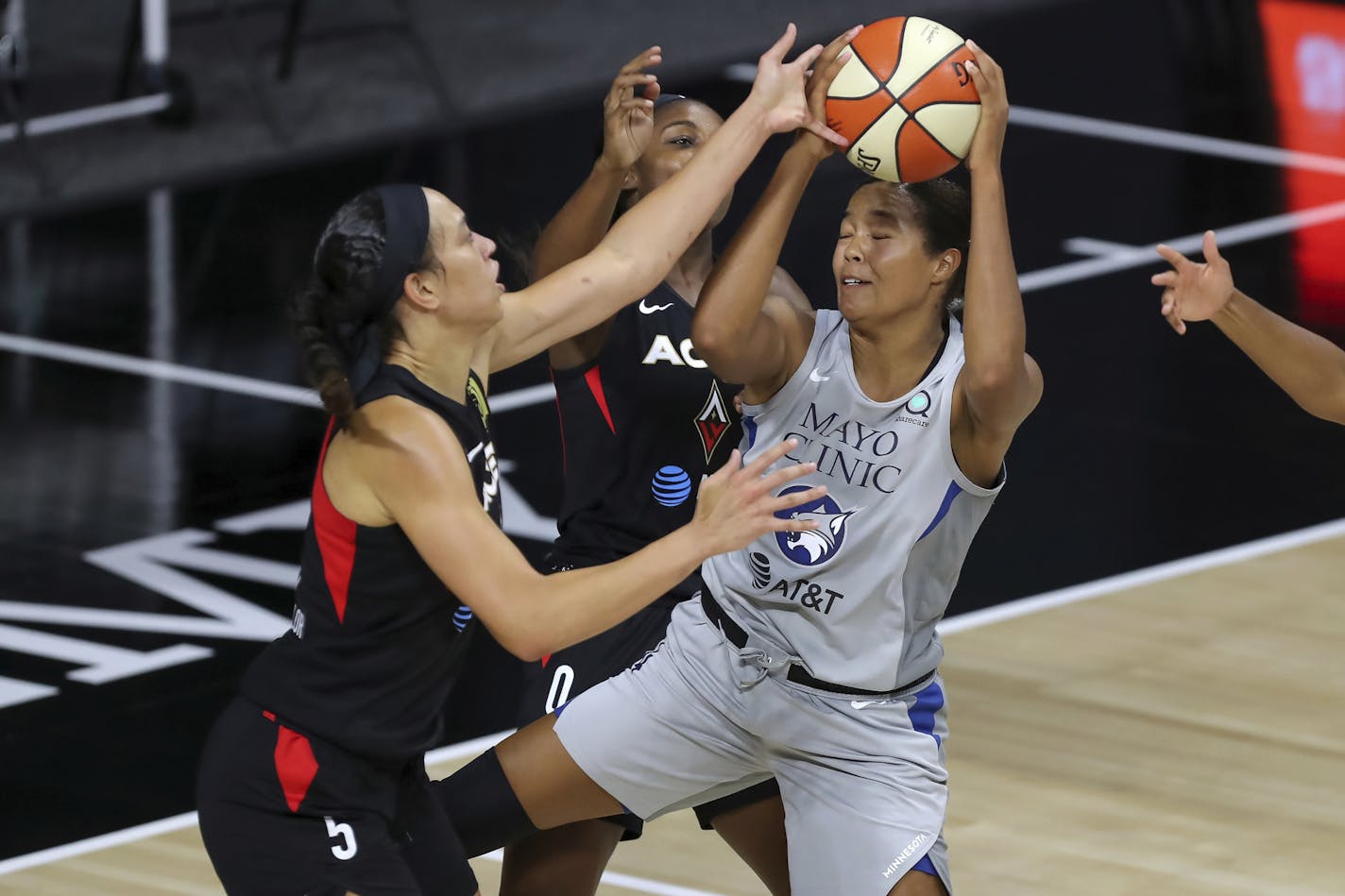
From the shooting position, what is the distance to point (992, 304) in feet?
17.1

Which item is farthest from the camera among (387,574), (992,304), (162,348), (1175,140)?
(1175,140)

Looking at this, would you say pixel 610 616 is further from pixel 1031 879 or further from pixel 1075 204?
pixel 1075 204

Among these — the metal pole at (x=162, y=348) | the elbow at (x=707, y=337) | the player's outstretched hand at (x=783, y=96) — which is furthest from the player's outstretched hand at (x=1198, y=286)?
the metal pole at (x=162, y=348)

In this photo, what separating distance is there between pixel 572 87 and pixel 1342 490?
6.45m

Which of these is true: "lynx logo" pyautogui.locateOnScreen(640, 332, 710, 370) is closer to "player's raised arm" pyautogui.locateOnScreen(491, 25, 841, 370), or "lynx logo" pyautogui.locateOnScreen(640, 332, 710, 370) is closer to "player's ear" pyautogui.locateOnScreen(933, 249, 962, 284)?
"player's raised arm" pyautogui.locateOnScreen(491, 25, 841, 370)

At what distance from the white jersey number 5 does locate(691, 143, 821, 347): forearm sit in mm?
1281

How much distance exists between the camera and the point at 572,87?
14875 mm

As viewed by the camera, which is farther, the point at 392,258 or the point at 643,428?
the point at 643,428

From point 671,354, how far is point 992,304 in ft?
3.82

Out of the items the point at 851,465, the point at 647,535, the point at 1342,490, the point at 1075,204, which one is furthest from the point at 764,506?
the point at 1075,204

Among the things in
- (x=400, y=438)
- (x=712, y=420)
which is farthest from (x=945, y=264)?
(x=400, y=438)

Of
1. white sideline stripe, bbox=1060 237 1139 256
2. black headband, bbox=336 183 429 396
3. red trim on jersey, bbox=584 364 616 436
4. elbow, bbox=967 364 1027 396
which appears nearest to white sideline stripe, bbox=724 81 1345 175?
white sideline stripe, bbox=1060 237 1139 256

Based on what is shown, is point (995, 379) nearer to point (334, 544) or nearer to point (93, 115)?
point (334, 544)

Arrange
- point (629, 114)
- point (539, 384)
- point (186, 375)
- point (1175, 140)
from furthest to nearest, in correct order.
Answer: point (1175, 140) < point (186, 375) < point (539, 384) < point (629, 114)
